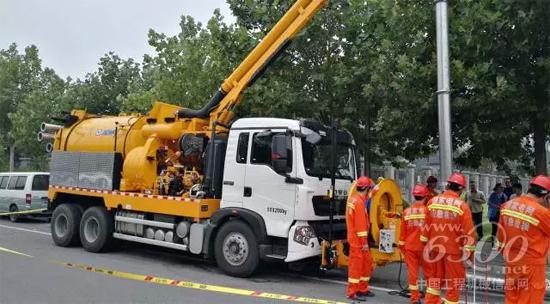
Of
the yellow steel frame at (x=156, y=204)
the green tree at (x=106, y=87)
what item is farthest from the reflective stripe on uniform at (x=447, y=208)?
the green tree at (x=106, y=87)

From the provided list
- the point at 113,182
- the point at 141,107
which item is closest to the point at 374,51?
the point at 113,182

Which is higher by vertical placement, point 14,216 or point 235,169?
point 235,169

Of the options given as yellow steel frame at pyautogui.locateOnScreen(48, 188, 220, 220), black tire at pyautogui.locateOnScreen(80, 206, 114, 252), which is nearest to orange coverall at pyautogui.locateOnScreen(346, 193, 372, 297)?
yellow steel frame at pyautogui.locateOnScreen(48, 188, 220, 220)

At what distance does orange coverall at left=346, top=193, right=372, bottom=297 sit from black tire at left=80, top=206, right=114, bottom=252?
5559mm

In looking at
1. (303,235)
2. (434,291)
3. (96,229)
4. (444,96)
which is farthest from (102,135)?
(434,291)

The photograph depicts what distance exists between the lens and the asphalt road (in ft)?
23.4

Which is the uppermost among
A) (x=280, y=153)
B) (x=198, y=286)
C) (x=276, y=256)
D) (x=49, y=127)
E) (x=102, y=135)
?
(x=49, y=127)

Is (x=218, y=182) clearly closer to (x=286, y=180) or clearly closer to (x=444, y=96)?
(x=286, y=180)

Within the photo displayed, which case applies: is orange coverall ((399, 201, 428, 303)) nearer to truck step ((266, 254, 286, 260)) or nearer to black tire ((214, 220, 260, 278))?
truck step ((266, 254, 286, 260))

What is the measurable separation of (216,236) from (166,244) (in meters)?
1.24

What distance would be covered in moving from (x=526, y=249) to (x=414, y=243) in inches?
60.3

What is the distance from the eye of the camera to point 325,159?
8781 millimetres

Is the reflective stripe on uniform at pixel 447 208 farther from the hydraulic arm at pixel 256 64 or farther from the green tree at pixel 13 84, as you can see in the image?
the green tree at pixel 13 84

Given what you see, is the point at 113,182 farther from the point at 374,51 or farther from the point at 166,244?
the point at 374,51
